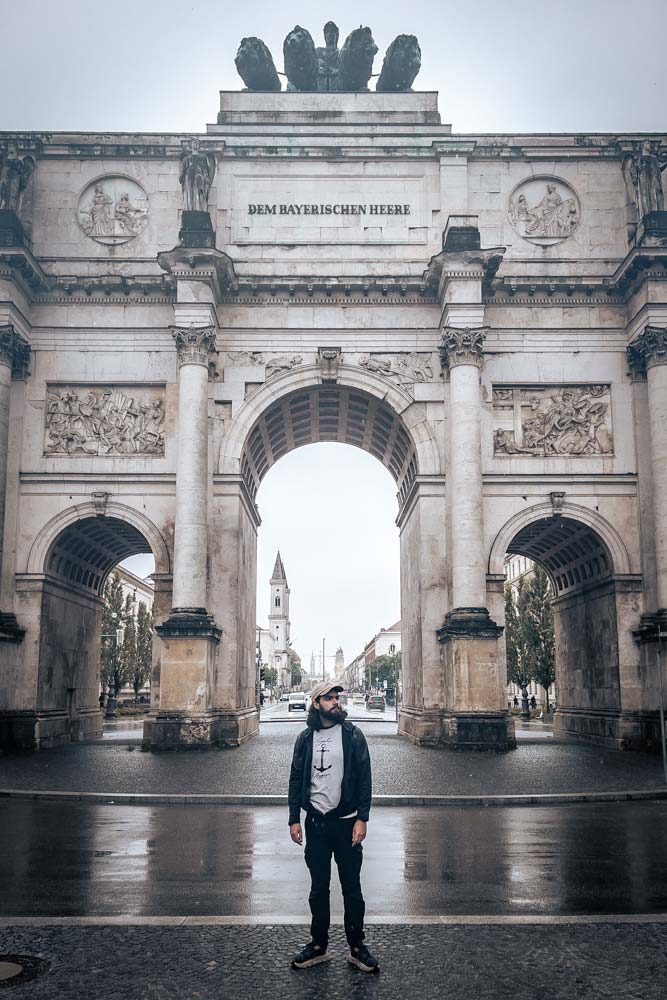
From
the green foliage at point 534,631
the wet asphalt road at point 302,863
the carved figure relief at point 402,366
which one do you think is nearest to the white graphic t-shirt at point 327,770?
the wet asphalt road at point 302,863

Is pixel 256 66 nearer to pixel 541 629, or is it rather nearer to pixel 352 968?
pixel 541 629

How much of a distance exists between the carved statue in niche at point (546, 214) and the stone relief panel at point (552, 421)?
5.24m

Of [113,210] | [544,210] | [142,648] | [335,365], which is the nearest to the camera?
[335,365]

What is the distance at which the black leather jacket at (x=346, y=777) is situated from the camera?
686 cm

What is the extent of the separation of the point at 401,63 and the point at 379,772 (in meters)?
25.2

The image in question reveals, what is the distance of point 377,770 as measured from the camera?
2106 centimetres

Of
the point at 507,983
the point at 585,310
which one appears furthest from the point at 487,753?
the point at 507,983

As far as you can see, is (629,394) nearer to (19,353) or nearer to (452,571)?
(452,571)

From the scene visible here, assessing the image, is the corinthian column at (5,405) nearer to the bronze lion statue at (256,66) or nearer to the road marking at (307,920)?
the bronze lion statue at (256,66)

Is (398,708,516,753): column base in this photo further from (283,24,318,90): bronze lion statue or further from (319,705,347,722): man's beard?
(283,24,318,90): bronze lion statue

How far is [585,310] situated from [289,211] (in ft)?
33.2

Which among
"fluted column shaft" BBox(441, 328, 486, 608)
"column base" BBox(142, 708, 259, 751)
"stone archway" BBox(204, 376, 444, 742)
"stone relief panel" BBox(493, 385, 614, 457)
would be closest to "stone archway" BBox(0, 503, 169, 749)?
"stone archway" BBox(204, 376, 444, 742)

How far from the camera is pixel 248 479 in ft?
109

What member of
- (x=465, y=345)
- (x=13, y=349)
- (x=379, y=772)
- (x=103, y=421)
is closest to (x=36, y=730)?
(x=103, y=421)
